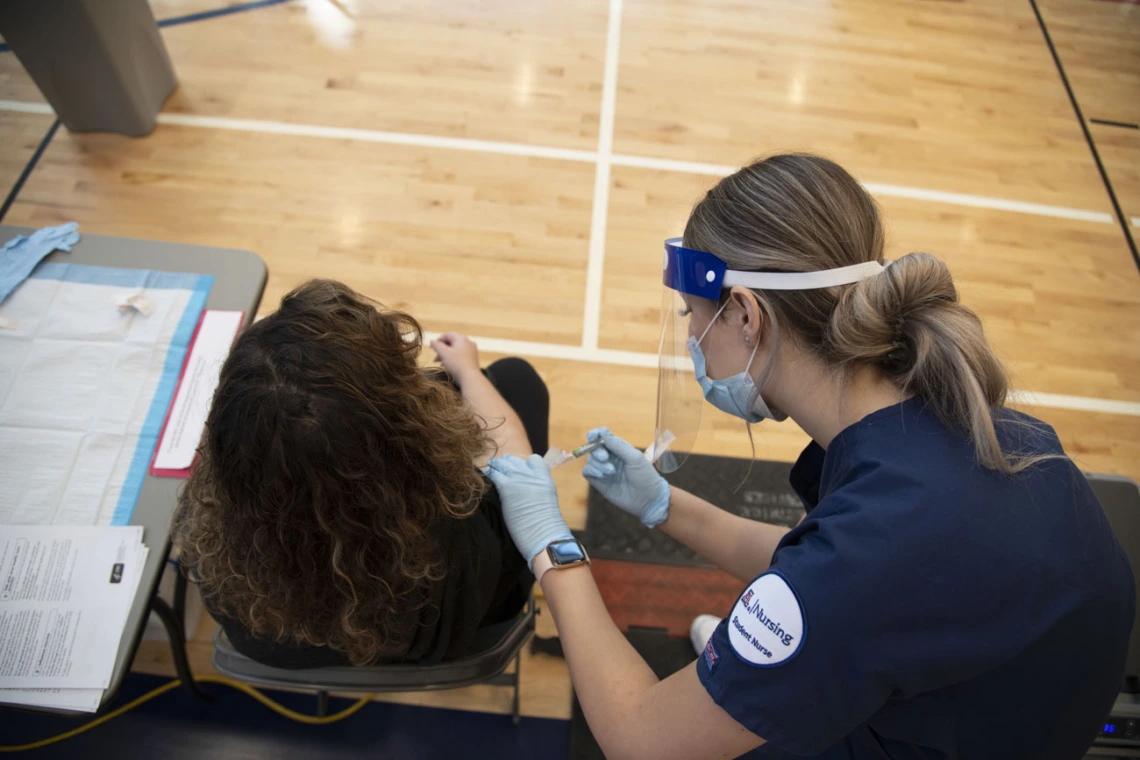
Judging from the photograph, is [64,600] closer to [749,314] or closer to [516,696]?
[516,696]

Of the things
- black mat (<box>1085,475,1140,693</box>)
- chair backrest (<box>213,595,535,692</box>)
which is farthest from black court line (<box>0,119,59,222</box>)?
black mat (<box>1085,475,1140,693</box>)

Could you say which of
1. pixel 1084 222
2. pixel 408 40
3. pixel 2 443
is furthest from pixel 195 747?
pixel 1084 222

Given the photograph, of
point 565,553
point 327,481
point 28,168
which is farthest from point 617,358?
point 28,168

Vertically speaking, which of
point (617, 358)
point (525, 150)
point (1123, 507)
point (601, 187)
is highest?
point (525, 150)

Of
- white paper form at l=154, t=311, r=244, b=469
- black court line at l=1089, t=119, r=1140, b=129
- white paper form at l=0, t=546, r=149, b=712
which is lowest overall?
black court line at l=1089, t=119, r=1140, b=129

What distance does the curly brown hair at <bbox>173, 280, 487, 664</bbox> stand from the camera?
2.94ft

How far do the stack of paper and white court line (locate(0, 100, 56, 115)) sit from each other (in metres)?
2.49

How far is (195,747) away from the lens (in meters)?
1.70

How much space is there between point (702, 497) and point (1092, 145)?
2.72 meters

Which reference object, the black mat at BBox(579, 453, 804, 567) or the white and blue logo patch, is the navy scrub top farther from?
the black mat at BBox(579, 453, 804, 567)

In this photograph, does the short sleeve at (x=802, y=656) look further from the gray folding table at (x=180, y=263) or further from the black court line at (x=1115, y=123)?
the black court line at (x=1115, y=123)

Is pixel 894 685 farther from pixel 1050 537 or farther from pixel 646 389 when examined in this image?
pixel 646 389

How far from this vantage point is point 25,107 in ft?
9.53

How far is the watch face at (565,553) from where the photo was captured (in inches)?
48.1
